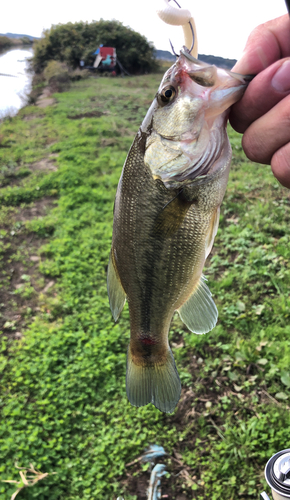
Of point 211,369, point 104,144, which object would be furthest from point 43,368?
point 104,144

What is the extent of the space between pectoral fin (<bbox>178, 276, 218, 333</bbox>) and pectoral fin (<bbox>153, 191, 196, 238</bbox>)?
34 centimetres

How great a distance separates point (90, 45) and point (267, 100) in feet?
109

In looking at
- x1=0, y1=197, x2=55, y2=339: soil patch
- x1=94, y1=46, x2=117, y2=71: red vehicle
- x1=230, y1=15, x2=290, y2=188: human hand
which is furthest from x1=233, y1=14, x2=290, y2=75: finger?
x1=94, y1=46, x2=117, y2=71: red vehicle

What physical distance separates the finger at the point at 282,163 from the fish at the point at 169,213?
18cm

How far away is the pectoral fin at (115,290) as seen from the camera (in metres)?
1.62

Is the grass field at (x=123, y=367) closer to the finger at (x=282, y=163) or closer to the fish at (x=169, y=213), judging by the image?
the fish at (x=169, y=213)

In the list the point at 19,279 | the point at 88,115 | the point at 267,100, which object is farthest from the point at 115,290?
the point at 88,115

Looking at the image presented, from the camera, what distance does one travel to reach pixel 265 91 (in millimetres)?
1190

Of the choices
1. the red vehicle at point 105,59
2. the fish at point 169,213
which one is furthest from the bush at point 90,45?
the fish at point 169,213

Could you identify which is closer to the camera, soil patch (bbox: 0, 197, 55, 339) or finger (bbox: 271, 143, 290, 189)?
finger (bbox: 271, 143, 290, 189)

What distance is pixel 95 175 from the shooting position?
9.00 metres

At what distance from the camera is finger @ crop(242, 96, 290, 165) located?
120 centimetres

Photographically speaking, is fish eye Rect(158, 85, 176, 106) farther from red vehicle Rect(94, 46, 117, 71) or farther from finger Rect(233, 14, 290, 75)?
red vehicle Rect(94, 46, 117, 71)

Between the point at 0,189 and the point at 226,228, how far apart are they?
19.6 ft
